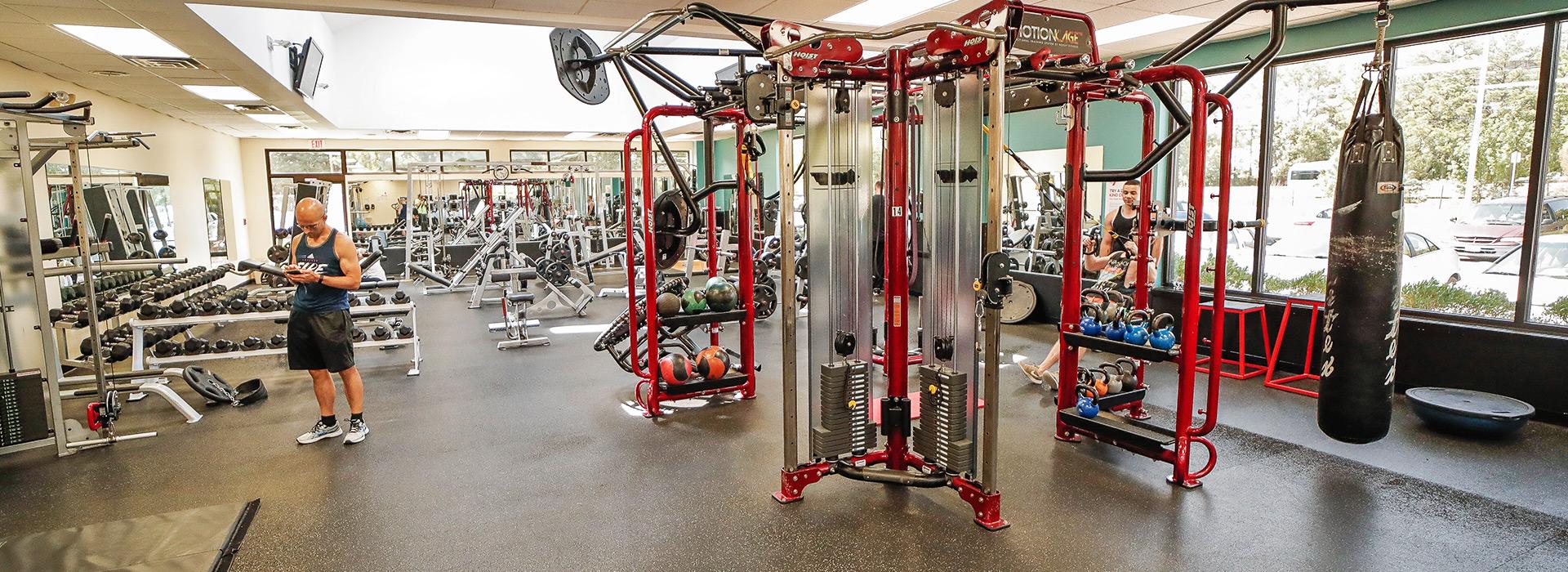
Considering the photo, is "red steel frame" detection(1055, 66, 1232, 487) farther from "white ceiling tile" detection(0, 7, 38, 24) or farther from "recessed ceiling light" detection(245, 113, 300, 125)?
"recessed ceiling light" detection(245, 113, 300, 125)

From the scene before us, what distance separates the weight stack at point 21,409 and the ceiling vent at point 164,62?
8.92 ft

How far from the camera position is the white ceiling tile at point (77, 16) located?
410 centimetres

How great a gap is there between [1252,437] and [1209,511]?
1095 millimetres

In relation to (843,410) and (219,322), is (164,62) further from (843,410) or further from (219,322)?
(843,410)

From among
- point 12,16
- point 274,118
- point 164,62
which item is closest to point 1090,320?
point 12,16

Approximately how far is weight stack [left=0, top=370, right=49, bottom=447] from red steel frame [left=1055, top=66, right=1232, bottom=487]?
4.90 metres

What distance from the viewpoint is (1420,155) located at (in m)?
4.88

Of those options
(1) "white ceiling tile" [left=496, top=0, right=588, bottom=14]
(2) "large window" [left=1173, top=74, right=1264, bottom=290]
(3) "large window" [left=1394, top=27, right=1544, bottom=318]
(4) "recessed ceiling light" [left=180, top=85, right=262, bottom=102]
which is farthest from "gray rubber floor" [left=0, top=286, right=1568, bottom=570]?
(4) "recessed ceiling light" [left=180, top=85, right=262, bottom=102]

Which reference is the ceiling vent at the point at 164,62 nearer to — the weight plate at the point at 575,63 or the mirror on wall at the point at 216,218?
the weight plate at the point at 575,63

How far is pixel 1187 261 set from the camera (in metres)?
3.02

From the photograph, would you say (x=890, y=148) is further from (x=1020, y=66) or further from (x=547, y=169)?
(x=547, y=169)


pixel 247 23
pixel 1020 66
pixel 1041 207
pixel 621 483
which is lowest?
pixel 621 483

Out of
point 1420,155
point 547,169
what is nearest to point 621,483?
point 1420,155

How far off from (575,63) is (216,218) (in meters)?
8.51
